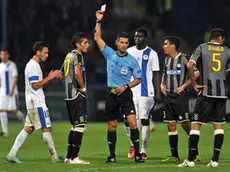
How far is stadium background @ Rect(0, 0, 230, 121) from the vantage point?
31875mm

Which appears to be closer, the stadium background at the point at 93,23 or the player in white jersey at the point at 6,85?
the player in white jersey at the point at 6,85

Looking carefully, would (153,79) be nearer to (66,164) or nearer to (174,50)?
(174,50)

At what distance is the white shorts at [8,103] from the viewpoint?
22.3 metres

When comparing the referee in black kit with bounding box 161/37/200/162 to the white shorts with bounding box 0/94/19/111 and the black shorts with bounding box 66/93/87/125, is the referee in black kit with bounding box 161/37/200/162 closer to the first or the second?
the black shorts with bounding box 66/93/87/125

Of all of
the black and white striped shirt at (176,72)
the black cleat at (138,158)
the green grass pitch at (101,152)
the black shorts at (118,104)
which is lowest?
the green grass pitch at (101,152)

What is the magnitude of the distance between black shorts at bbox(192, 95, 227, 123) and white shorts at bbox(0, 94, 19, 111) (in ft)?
34.3

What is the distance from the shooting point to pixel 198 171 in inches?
470

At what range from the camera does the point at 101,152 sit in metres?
16.1

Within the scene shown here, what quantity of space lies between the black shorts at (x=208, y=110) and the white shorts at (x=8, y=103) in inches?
411

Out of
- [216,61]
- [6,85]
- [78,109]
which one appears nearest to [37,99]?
[78,109]

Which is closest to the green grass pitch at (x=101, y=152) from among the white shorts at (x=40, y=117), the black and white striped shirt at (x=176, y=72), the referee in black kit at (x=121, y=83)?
the referee in black kit at (x=121, y=83)

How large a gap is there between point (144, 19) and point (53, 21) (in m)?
3.87

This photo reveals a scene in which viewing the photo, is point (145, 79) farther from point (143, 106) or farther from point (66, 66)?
point (66, 66)

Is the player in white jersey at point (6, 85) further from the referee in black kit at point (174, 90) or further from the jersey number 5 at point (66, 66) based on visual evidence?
the jersey number 5 at point (66, 66)
